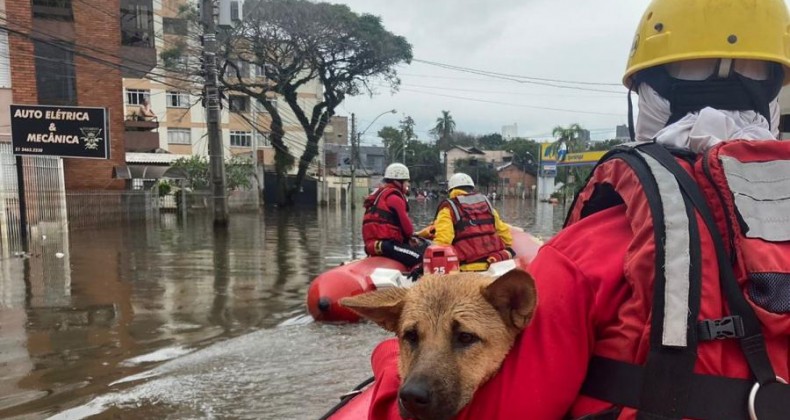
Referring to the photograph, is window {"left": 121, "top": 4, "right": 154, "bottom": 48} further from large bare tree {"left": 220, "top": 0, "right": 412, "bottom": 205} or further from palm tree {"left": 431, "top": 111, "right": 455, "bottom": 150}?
palm tree {"left": 431, "top": 111, "right": 455, "bottom": 150}

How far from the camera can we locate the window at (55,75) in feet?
62.9

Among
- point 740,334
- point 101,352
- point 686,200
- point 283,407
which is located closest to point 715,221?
point 686,200

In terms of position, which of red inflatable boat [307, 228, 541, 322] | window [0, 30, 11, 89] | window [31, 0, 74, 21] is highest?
window [31, 0, 74, 21]

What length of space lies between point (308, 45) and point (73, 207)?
19107 mm

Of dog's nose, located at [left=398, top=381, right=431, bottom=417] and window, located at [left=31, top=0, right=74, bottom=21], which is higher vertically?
window, located at [left=31, top=0, right=74, bottom=21]

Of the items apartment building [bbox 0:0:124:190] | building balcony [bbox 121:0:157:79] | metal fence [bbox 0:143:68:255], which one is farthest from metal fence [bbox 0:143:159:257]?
building balcony [bbox 121:0:157:79]

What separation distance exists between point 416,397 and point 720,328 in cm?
61

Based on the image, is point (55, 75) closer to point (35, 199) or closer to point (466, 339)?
point (35, 199)

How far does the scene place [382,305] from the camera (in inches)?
56.4

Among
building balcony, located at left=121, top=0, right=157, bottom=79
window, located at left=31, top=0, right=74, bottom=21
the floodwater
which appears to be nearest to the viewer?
the floodwater

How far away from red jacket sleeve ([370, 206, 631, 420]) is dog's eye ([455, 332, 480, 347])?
9 centimetres

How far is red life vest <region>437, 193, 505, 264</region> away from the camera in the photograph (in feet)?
23.6

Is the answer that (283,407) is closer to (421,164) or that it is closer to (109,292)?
(109,292)

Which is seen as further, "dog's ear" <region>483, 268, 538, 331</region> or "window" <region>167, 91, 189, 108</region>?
"window" <region>167, 91, 189, 108</region>
